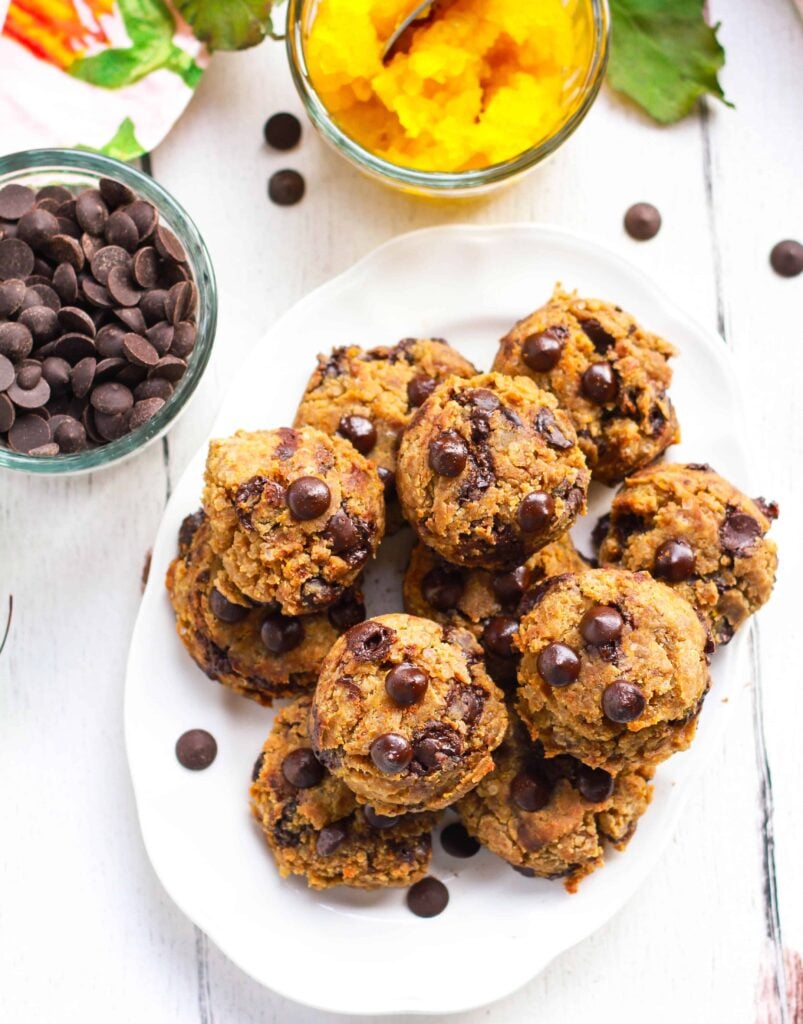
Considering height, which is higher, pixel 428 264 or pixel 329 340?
pixel 428 264

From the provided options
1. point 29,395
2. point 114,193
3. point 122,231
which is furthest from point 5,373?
point 114,193

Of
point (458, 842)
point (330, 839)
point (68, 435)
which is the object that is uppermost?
point (68, 435)

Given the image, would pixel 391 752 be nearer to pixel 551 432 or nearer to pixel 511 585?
pixel 511 585

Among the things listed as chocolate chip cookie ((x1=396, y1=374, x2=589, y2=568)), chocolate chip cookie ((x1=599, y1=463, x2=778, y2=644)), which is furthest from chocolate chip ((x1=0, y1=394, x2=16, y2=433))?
chocolate chip cookie ((x1=599, y1=463, x2=778, y2=644))

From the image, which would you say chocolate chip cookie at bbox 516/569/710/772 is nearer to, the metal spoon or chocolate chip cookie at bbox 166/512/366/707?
chocolate chip cookie at bbox 166/512/366/707

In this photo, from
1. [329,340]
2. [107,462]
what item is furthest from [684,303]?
[107,462]

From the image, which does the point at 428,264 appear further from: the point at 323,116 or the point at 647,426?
the point at 647,426

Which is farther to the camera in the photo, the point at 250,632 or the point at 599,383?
the point at 250,632
